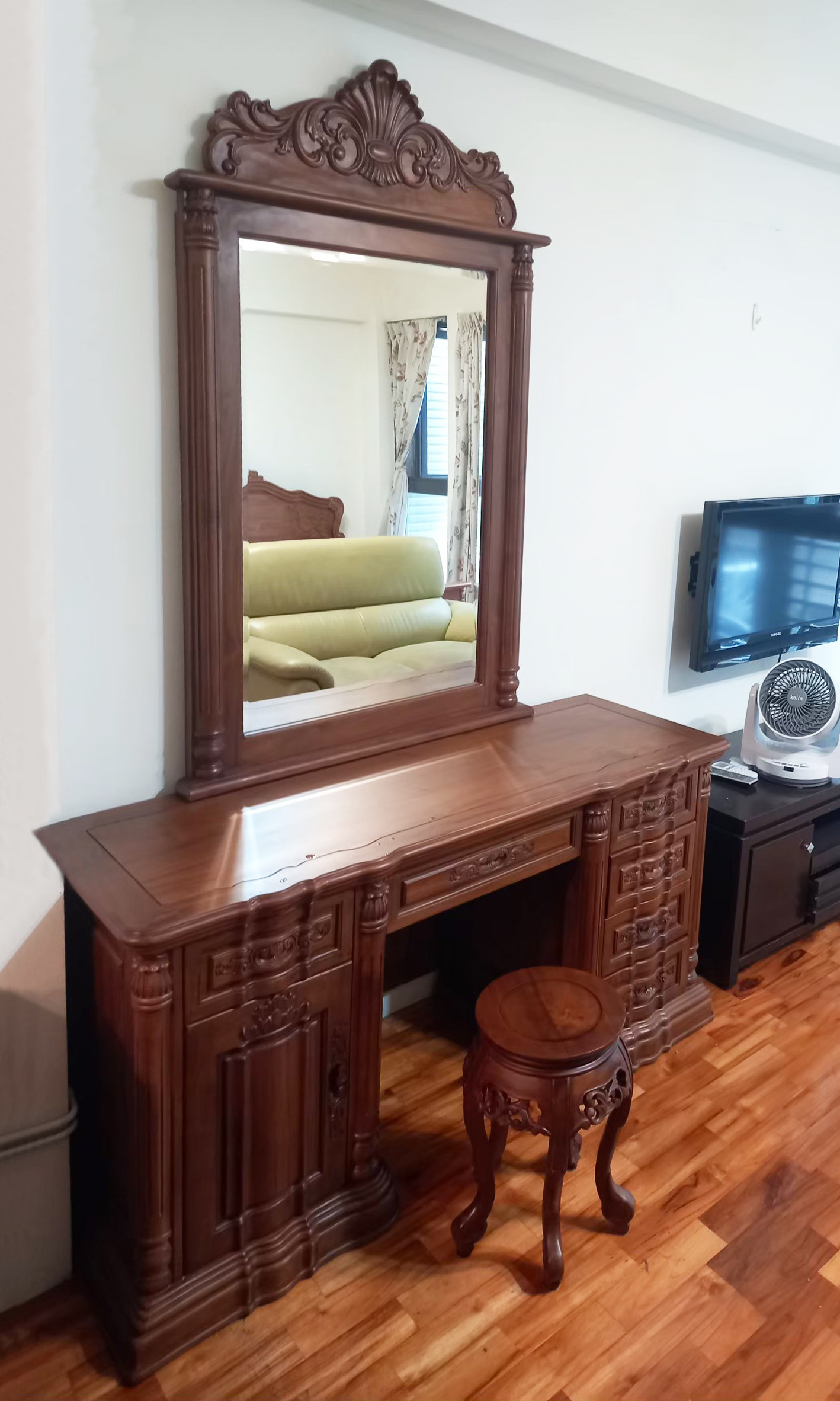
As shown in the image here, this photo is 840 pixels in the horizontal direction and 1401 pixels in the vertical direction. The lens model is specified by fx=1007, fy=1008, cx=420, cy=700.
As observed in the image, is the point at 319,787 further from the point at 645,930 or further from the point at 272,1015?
the point at 645,930

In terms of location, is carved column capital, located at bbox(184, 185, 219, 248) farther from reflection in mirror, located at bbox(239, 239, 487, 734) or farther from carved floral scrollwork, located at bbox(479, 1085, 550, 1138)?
carved floral scrollwork, located at bbox(479, 1085, 550, 1138)

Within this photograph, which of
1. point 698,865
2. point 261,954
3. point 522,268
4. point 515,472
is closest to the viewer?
point 261,954

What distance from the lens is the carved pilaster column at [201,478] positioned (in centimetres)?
170

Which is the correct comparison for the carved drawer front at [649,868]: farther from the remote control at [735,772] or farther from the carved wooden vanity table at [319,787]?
the remote control at [735,772]

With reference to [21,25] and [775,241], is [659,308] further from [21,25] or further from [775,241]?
[21,25]

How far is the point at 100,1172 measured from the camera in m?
1.80

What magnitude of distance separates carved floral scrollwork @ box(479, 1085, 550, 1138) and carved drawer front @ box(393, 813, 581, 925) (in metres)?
0.32

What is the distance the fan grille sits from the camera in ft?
9.30

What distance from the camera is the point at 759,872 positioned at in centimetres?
266

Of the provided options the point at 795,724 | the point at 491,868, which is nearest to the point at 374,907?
the point at 491,868

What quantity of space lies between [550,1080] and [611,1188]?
1.18 ft

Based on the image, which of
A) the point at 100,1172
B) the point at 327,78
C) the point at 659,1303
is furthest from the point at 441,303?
the point at 659,1303

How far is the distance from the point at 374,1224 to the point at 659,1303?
0.52 metres

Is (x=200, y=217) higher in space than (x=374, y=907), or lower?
higher
